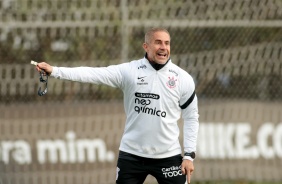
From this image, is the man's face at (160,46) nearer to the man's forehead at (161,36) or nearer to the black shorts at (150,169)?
the man's forehead at (161,36)

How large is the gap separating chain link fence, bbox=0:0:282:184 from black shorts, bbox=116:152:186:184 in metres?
3.59

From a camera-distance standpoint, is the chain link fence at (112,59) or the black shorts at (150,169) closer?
the black shorts at (150,169)

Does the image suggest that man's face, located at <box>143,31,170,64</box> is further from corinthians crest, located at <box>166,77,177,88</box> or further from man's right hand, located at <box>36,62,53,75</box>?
man's right hand, located at <box>36,62,53,75</box>

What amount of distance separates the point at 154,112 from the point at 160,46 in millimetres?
604

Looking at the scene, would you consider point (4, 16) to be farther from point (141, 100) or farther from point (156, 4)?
point (141, 100)

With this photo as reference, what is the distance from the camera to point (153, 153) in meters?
8.72

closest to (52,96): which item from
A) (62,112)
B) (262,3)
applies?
(62,112)

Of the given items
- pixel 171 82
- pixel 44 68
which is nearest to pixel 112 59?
pixel 171 82

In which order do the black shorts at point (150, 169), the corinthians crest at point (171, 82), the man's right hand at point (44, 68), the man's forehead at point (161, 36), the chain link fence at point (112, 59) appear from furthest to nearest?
the chain link fence at point (112, 59), the black shorts at point (150, 169), the corinthians crest at point (171, 82), the man's forehead at point (161, 36), the man's right hand at point (44, 68)

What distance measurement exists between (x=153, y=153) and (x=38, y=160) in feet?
12.4

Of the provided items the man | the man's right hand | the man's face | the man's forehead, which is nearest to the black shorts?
the man

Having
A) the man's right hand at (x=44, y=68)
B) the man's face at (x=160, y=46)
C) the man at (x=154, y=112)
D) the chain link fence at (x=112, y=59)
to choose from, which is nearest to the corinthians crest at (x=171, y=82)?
the man at (x=154, y=112)

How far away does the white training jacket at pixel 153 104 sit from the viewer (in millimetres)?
8609

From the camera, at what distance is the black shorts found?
8766 millimetres
